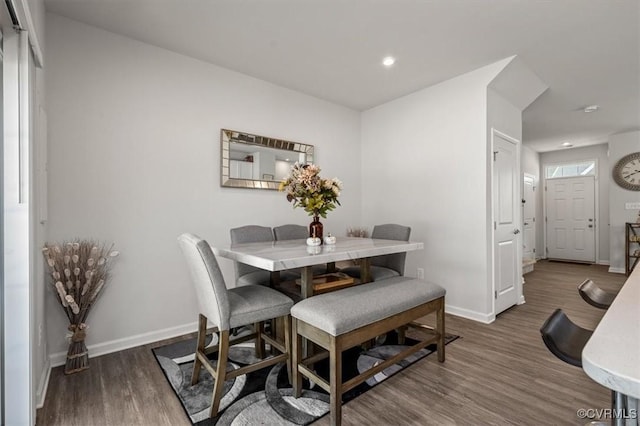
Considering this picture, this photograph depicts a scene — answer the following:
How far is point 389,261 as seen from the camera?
3.00 m

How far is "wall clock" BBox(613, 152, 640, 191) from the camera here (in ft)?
18.1

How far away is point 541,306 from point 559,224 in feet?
14.8

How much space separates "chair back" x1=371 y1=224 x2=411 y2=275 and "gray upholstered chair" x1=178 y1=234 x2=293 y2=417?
4.44 ft

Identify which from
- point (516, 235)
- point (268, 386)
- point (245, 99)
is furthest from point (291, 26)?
point (516, 235)

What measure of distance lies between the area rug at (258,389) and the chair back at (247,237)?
645 mm

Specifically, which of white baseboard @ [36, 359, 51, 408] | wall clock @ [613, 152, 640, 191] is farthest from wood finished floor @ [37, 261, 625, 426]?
wall clock @ [613, 152, 640, 191]

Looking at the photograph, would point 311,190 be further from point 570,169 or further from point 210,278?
point 570,169

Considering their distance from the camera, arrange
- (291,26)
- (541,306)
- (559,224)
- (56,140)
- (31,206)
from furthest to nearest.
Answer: (559,224) → (541,306) → (291,26) → (56,140) → (31,206)

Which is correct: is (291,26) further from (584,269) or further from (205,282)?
(584,269)

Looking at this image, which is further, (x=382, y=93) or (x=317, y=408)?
(x=382, y=93)

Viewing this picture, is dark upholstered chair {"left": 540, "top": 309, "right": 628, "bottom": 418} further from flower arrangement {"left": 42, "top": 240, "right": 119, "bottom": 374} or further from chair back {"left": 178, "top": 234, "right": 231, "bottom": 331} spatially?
flower arrangement {"left": 42, "top": 240, "right": 119, "bottom": 374}

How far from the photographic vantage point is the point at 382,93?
3.87 meters

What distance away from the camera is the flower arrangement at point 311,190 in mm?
2316

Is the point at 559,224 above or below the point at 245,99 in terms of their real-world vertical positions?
below
